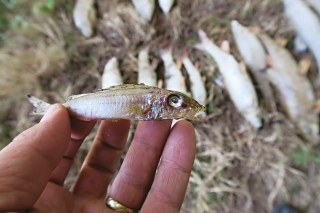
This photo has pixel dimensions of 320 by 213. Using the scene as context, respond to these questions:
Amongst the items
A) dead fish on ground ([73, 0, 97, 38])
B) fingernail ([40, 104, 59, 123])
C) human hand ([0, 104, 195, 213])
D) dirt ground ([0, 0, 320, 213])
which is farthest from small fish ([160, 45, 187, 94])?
fingernail ([40, 104, 59, 123])

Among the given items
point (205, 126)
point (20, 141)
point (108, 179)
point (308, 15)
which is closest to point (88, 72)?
point (205, 126)

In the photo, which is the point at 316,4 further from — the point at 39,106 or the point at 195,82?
the point at 39,106

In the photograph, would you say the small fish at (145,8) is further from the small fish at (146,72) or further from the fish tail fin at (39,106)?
the fish tail fin at (39,106)

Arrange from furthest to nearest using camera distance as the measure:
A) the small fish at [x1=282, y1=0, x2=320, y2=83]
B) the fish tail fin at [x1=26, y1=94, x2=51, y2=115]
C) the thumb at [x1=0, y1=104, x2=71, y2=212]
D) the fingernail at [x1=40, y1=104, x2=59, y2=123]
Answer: the small fish at [x1=282, y1=0, x2=320, y2=83], the fish tail fin at [x1=26, y1=94, x2=51, y2=115], the fingernail at [x1=40, y1=104, x2=59, y2=123], the thumb at [x1=0, y1=104, x2=71, y2=212]

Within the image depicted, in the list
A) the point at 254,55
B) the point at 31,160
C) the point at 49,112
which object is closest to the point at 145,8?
the point at 254,55

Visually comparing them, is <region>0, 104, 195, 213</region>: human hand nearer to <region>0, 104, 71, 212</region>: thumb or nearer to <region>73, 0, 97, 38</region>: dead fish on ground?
<region>0, 104, 71, 212</region>: thumb

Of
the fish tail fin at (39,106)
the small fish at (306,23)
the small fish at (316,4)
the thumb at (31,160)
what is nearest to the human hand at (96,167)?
the thumb at (31,160)
